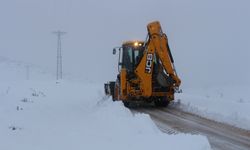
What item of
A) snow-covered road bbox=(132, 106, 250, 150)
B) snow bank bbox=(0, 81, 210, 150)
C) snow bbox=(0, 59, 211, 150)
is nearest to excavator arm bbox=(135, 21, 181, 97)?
snow-covered road bbox=(132, 106, 250, 150)

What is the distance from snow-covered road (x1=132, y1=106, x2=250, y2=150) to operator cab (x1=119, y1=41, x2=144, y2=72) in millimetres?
2526

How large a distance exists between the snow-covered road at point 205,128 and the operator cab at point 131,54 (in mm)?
2526

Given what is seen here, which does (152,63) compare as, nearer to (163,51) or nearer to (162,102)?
(163,51)

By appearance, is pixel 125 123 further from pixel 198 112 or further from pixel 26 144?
pixel 198 112

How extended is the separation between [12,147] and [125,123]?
15.4 feet

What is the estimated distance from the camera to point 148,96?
21.9 meters

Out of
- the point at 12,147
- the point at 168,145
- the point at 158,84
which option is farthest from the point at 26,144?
the point at 158,84

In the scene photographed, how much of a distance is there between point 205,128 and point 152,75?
6.52 metres

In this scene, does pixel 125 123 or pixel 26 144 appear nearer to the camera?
pixel 26 144

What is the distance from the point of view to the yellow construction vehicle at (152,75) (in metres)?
21.9

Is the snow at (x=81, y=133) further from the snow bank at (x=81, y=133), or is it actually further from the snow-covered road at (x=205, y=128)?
the snow-covered road at (x=205, y=128)

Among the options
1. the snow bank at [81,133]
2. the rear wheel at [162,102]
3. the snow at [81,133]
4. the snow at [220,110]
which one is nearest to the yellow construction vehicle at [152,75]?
the rear wheel at [162,102]

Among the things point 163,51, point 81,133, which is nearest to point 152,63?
point 163,51

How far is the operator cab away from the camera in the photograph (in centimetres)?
2276
